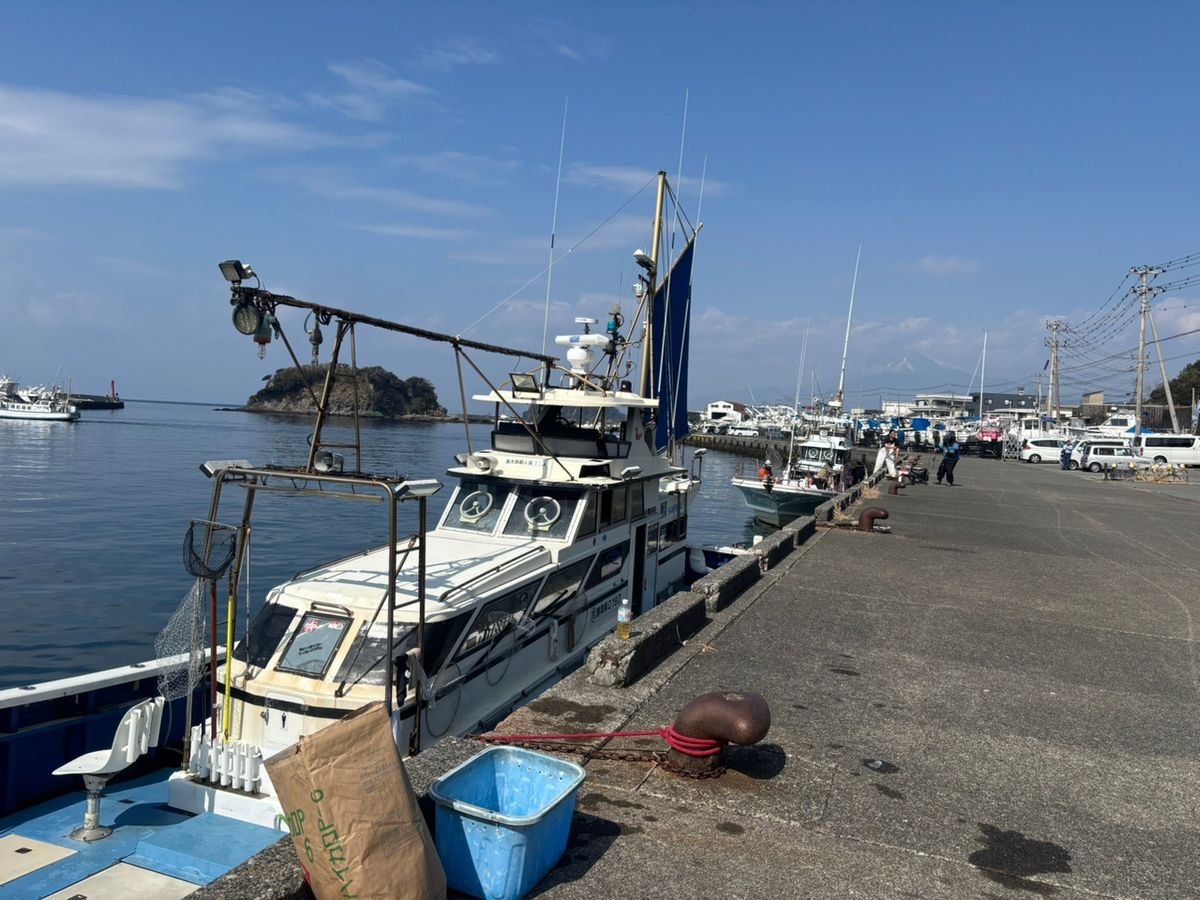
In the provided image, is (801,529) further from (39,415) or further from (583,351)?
(39,415)

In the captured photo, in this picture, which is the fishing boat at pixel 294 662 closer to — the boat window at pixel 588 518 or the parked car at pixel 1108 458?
the boat window at pixel 588 518

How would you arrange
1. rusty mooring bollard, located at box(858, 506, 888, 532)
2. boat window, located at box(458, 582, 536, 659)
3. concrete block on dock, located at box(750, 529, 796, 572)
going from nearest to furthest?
boat window, located at box(458, 582, 536, 659)
concrete block on dock, located at box(750, 529, 796, 572)
rusty mooring bollard, located at box(858, 506, 888, 532)

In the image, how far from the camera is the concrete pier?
4.34 metres

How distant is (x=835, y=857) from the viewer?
445 cm

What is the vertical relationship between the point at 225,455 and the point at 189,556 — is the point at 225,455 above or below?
below

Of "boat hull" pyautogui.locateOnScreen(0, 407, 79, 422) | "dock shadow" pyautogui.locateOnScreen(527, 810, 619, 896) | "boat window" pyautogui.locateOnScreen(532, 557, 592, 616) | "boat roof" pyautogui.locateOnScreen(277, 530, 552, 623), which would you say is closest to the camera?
"dock shadow" pyautogui.locateOnScreen(527, 810, 619, 896)

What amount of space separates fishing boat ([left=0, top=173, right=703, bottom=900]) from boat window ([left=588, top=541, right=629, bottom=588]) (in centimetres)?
10

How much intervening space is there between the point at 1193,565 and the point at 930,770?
1263 cm

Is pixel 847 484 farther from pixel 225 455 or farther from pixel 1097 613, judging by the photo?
pixel 225 455

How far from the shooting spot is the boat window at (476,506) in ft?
37.2

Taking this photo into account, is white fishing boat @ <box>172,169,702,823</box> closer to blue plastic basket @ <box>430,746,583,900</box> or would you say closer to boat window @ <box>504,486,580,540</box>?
boat window @ <box>504,486,580,540</box>

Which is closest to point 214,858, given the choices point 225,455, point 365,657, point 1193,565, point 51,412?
point 365,657

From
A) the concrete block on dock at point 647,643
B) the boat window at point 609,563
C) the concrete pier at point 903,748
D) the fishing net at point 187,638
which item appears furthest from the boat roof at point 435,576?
the concrete pier at point 903,748

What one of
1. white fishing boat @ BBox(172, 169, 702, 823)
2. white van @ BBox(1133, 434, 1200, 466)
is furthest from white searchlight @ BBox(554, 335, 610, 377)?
white van @ BBox(1133, 434, 1200, 466)
